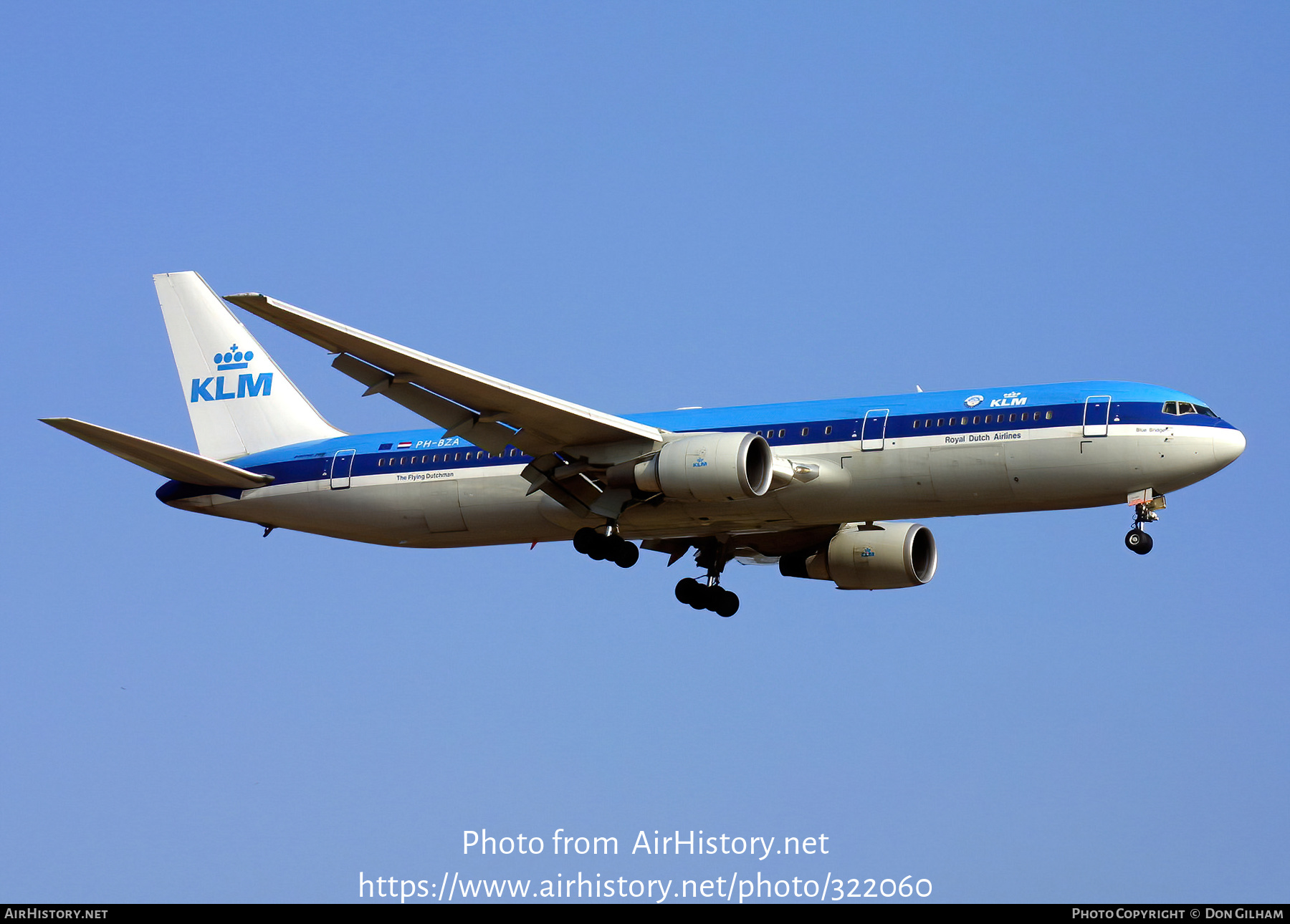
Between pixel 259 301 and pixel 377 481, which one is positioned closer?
pixel 259 301

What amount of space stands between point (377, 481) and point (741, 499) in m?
9.67

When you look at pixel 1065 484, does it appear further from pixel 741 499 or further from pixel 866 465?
pixel 741 499

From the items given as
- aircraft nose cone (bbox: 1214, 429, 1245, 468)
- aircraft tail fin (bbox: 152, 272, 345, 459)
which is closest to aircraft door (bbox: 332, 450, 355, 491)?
aircraft tail fin (bbox: 152, 272, 345, 459)

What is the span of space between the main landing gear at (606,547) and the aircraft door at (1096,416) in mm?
10459

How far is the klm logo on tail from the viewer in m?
44.1

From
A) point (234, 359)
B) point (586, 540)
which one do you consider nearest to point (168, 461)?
point (234, 359)

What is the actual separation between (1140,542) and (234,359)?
2410cm

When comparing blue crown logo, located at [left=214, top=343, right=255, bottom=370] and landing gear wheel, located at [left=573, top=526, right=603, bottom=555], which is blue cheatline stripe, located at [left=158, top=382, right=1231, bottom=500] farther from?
blue crown logo, located at [left=214, top=343, right=255, bottom=370]

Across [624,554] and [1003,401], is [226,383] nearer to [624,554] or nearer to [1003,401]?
→ [624,554]

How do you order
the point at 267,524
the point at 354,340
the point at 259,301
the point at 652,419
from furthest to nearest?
the point at 267,524, the point at 652,419, the point at 354,340, the point at 259,301

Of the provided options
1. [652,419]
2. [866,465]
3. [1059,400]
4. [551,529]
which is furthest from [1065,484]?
[551,529]

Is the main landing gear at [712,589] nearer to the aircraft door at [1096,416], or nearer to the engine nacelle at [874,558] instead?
the engine nacelle at [874,558]
